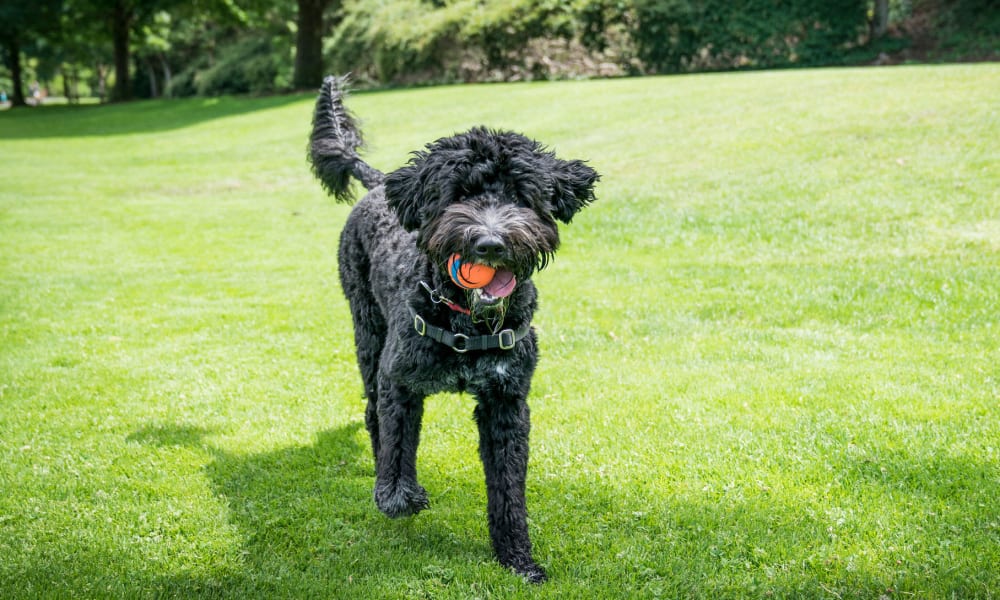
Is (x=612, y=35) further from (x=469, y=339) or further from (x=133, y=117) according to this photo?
(x=469, y=339)

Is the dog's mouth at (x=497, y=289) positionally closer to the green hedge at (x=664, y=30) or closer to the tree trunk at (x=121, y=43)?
the green hedge at (x=664, y=30)

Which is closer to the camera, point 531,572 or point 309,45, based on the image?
point 531,572

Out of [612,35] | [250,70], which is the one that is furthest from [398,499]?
[250,70]

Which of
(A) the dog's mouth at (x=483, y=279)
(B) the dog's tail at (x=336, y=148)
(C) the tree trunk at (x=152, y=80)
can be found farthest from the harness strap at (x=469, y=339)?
(C) the tree trunk at (x=152, y=80)

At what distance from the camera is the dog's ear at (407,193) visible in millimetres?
4008

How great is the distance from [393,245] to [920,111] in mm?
13441

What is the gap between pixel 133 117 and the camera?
33.3 metres

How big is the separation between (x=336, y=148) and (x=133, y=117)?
103 feet

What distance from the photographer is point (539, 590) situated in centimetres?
393

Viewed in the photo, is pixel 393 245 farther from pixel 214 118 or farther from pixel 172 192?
pixel 214 118

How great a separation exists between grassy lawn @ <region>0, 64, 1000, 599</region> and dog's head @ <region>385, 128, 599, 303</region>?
1655 millimetres

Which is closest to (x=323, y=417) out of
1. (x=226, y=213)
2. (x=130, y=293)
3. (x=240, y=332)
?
(x=240, y=332)

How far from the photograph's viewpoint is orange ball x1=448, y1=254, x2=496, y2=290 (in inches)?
143

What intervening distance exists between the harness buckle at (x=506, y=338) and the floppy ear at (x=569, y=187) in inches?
25.8
